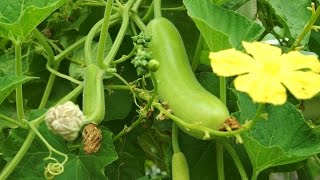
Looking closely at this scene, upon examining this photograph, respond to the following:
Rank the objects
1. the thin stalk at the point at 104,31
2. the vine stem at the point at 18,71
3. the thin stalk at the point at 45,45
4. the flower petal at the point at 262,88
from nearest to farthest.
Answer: the flower petal at the point at 262,88, the thin stalk at the point at 104,31, the vine stem at the point at 18,71, the thin stalk at the point at 45,45

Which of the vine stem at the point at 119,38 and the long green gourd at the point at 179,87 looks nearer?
the long green gourd at the point at 179,87

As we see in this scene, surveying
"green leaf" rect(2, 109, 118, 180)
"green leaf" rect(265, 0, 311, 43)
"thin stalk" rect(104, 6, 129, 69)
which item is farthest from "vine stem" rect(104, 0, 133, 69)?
"green leaf" rect(265, 0, 311, 43)

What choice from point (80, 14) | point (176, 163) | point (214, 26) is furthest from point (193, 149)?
point (80, 14)

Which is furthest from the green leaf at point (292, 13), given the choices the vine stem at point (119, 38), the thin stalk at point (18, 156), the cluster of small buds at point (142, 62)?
the thin stalk at point (18, 156)

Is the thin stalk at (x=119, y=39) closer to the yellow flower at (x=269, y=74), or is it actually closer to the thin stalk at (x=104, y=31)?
the thin stalk at (x=104, y=31)

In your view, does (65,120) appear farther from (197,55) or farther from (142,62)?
(197,55)

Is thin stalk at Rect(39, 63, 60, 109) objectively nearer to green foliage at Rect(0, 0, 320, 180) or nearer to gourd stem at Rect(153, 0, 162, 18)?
green foliage at Rect(0, 0, 320, 180)

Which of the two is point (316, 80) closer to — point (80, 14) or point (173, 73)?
point (173, 73)
